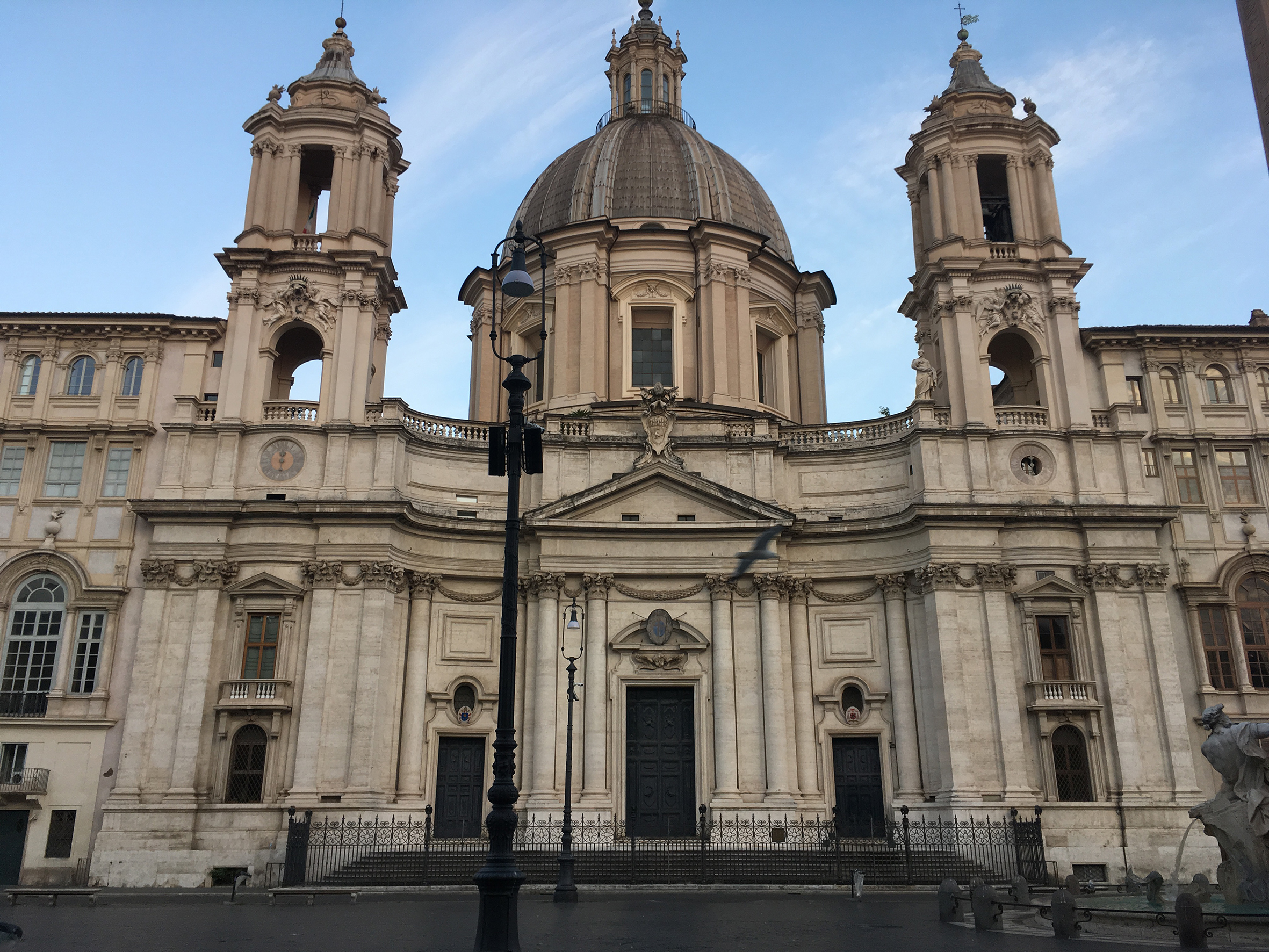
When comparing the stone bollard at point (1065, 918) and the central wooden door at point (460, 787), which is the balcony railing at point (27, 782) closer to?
the central wooden door at point (460, 787)

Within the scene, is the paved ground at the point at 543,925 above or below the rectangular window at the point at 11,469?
below

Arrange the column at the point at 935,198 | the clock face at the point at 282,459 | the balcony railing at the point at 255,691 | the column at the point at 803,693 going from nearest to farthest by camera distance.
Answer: the balcony railing at the point at 255,691 → the column at the point at 803,693 → the clock face at the point at 282,459 → the column at the point at 935,198

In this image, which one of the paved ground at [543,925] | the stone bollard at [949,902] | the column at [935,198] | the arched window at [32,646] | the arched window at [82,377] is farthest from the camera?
the column at [935,198]

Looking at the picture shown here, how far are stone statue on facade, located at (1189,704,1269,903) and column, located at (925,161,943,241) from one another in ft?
80.0

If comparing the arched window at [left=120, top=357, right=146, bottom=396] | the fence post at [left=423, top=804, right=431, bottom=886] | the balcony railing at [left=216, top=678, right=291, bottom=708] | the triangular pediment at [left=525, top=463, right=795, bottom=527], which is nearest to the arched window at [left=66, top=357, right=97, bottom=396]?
the arched window at [left=120, top=357, right=146, bottom=396]

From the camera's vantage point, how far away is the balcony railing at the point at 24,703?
3244 centimetres

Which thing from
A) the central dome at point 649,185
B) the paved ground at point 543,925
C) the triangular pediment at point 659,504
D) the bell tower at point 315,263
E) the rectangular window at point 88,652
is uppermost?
the central dome at point 649,185

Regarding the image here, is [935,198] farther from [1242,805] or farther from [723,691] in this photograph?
[1242,805]

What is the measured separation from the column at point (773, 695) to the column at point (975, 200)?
15.0 metres

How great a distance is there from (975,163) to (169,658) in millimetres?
32466

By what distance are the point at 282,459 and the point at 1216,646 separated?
3088 centimetres

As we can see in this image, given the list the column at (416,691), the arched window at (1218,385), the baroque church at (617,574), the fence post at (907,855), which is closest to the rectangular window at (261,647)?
the baroque church at (617,574)

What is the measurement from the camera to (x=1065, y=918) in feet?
54.2

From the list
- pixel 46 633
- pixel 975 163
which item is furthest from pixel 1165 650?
pixel 46 633
